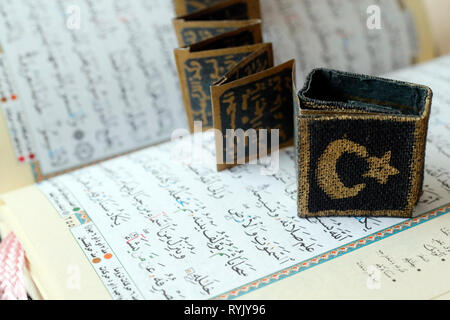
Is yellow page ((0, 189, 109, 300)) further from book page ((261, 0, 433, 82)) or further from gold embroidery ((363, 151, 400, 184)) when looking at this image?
book page ((261, 0, 433, 82))

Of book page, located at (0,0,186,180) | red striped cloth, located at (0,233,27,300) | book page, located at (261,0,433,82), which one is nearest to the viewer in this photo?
red striped cloth, located at (0,233,27,300)

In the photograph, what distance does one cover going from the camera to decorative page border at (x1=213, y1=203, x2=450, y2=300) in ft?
2.01

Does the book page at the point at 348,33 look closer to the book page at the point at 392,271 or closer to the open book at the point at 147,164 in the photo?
the open book at the point at 147,164

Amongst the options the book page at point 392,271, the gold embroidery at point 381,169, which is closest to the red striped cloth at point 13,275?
the book page at point 392,271

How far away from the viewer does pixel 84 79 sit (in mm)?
989

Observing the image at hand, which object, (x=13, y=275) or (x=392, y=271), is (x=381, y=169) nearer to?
(x=392, y=271)

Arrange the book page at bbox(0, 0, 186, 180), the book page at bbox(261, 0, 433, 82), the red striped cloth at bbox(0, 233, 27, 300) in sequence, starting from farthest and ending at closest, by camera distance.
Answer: the book page at bbox(261, 0, 433, 82) → the book page at bbox(0, 0, 186, 180) → the red striped cloth at bbox(0, 233, 27, 300)

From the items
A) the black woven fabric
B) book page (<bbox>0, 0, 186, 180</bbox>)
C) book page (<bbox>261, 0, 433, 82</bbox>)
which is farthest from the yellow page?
book page (<bbox>261, 0, 433, 82</bbox>)

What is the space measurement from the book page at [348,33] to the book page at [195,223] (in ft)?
1.02

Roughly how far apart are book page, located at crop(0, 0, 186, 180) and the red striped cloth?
0.23 metres

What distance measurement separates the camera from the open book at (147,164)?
2.16 feet

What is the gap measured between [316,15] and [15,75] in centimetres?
66

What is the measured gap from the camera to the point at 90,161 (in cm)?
100

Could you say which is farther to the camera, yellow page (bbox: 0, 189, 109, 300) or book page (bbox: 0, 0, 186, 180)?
book page (bbox: 0, 0, 186, 180)
